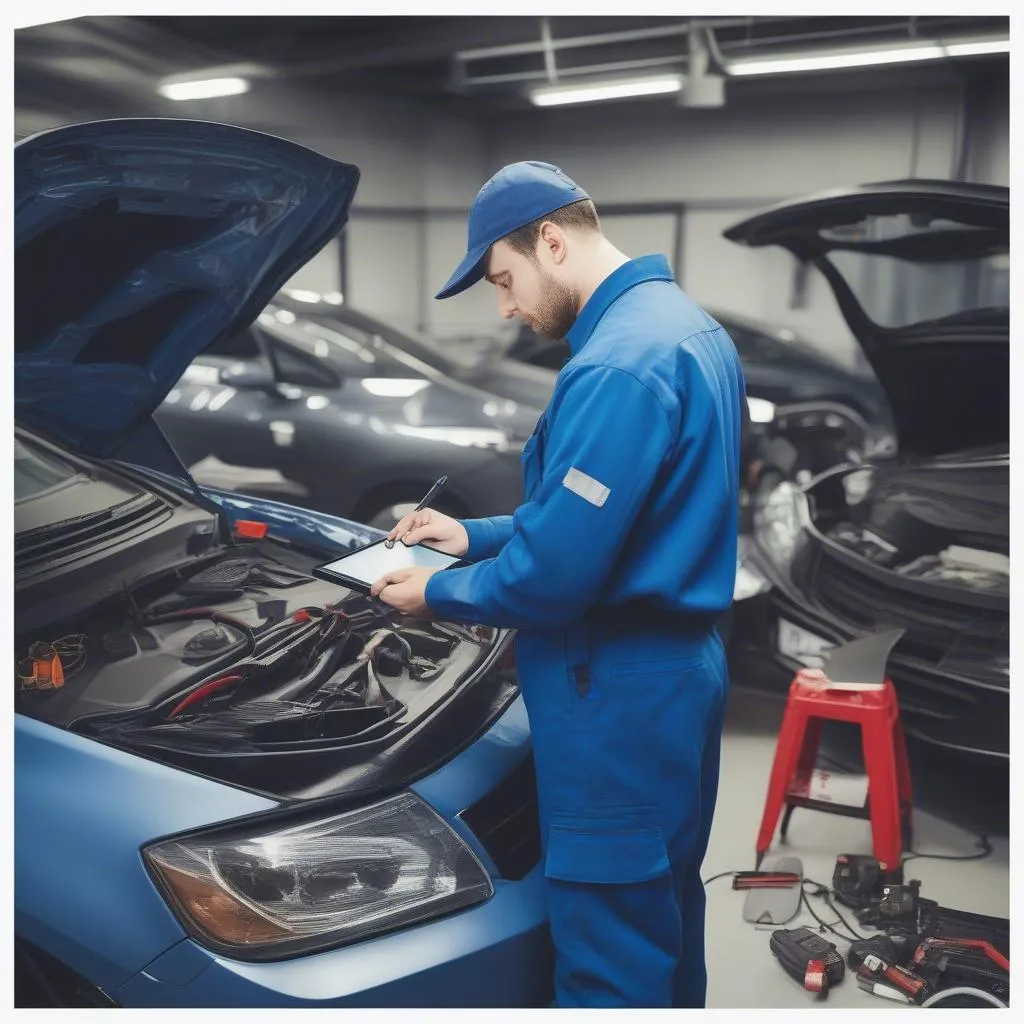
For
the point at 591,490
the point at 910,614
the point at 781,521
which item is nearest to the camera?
the point at 591,490

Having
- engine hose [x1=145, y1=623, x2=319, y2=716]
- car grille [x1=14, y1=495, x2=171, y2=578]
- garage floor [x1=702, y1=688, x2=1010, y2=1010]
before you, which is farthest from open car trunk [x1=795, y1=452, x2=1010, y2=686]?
car grille [x1=14, y1=495, x2=171, y2=578]

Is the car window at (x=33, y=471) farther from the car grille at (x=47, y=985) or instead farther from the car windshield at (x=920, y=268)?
the car windshield at (x=920, y=268)

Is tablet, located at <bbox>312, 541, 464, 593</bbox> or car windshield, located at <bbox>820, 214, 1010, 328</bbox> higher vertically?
car windshield, located at <bbox>820, 214, 1010, 328</bbox>

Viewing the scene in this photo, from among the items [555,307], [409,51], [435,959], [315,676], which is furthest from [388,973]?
[409,51]

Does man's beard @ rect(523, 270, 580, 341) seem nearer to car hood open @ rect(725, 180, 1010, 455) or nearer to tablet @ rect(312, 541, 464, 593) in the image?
tablet @ rect(312, 541, 464, 593)

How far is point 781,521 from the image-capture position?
112 inches

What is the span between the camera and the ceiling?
167cm

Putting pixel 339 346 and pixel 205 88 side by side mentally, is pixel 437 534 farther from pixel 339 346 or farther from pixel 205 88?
pixel 205 88

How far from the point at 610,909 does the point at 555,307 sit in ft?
3.04

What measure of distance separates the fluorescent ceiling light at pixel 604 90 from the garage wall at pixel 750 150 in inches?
1.2

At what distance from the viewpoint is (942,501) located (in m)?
2.52
